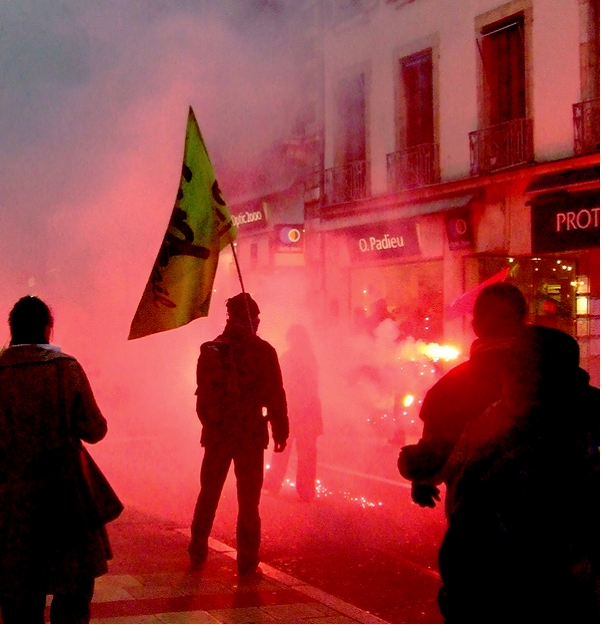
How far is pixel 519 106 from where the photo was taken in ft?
45.1

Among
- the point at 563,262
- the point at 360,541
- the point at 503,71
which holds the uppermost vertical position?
the point at 503,71

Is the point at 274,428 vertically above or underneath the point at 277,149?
underneath

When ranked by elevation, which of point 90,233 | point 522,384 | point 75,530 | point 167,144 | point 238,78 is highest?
point 238,78

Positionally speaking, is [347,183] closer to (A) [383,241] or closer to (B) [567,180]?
(A) [383,241]

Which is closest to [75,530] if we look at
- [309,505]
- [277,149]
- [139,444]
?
[309,505]

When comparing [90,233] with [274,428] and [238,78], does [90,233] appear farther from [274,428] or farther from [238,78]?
[274,428]

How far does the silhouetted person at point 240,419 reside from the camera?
4992mm

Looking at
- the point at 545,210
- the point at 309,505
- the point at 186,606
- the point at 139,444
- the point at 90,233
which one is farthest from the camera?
the point at 545,210

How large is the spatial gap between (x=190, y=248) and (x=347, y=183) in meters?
12.7

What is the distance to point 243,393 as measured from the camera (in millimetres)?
5035

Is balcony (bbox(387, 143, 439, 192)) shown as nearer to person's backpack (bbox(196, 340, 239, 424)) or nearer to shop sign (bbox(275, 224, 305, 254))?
shop sign (bbox(275, 224, 305, 254))

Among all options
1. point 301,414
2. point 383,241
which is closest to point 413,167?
point 383,241

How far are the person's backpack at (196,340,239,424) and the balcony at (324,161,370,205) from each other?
39.1 feet

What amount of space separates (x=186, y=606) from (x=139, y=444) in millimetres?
7624
